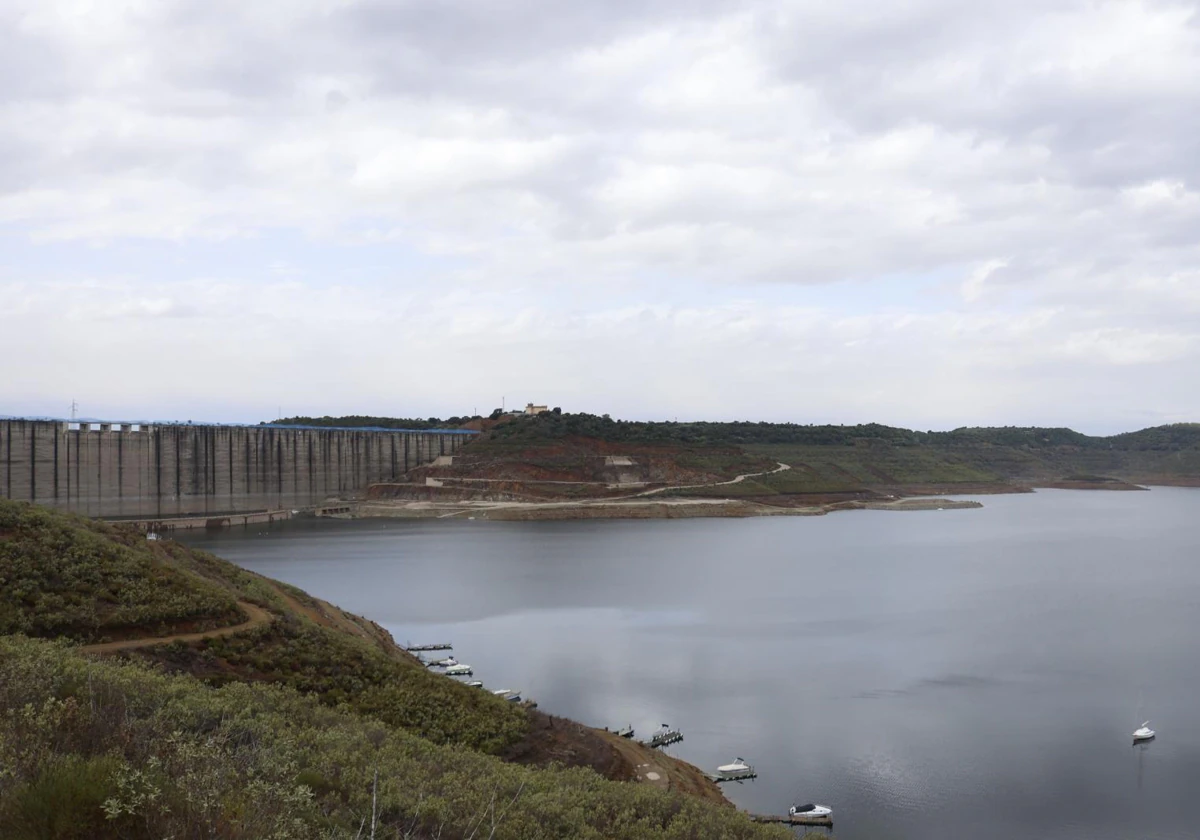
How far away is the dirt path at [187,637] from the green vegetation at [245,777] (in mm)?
1750

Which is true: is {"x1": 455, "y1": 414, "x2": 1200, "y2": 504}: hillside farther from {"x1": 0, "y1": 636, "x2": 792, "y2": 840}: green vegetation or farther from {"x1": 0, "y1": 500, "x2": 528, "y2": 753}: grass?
{"x1": 0, "y1": 636, "x2": 792, "y2": 840}: green vegetation

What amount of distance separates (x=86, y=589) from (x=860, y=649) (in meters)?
23.4

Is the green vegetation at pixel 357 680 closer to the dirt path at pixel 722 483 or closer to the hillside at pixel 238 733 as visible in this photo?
the hillside at pixel 238 733

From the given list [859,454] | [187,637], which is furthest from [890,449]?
[187,637]

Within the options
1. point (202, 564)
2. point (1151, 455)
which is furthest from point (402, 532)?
point (1151, 455)

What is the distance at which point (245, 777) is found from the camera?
7570 millimetres

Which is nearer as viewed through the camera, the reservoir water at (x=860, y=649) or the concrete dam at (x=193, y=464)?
the reservoir water at (x=860, y=649)

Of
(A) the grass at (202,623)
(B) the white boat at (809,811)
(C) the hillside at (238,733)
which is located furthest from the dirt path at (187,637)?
(B) the white boat at (809,811)

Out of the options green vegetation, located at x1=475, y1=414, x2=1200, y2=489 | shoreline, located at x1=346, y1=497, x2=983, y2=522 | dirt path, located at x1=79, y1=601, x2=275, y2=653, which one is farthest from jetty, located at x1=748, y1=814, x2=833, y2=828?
green vegetation, located at x1=475, y1=414, x2=1200, y2=489

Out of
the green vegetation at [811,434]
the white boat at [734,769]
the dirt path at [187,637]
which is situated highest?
the green vegetation at [811,434]

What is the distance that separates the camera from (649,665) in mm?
28438

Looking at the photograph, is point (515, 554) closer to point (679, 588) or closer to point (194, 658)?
point (679, 588)

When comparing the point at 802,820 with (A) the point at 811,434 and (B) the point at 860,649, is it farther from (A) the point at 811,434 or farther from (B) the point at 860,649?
(A) the point at 811,434

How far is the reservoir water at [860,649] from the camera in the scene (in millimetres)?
18703
